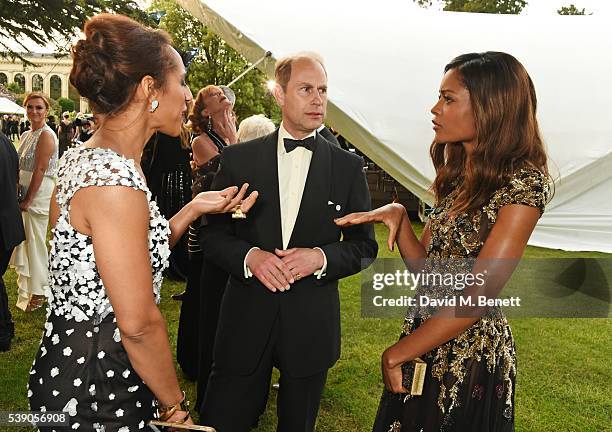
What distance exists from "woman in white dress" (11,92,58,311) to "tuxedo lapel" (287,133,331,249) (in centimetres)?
425

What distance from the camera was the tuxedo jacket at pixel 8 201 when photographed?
4.61 m

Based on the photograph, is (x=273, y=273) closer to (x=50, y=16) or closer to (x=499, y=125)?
(x=499, y=125)

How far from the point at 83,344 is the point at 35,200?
483 centimetres

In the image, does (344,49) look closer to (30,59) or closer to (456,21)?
(456,21)

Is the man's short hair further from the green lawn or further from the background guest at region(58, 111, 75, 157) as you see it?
the background guest at region(58, 111, 75, 157)

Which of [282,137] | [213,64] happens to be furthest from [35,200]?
[213,64]

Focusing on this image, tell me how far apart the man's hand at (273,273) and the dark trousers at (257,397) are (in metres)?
0.22

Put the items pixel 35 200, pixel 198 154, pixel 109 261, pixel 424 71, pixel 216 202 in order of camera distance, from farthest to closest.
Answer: pixel 424 71 < pixel 35 200 < pixel 198 154 < pixel 216 202 < pixel 109 261

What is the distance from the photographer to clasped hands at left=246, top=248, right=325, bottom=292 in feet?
7.68

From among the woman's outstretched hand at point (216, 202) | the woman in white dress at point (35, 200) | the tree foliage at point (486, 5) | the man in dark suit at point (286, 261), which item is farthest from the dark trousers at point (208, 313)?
the tree foliage at point (486, 5)

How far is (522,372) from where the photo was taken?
4.76 m

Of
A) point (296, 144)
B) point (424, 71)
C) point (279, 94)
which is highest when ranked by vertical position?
point (424, 71)

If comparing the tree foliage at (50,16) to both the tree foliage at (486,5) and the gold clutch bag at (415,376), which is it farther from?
the tree foliage at (486,5)

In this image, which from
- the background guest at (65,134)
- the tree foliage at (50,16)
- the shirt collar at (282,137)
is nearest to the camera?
the shirt collar at (282,137)
